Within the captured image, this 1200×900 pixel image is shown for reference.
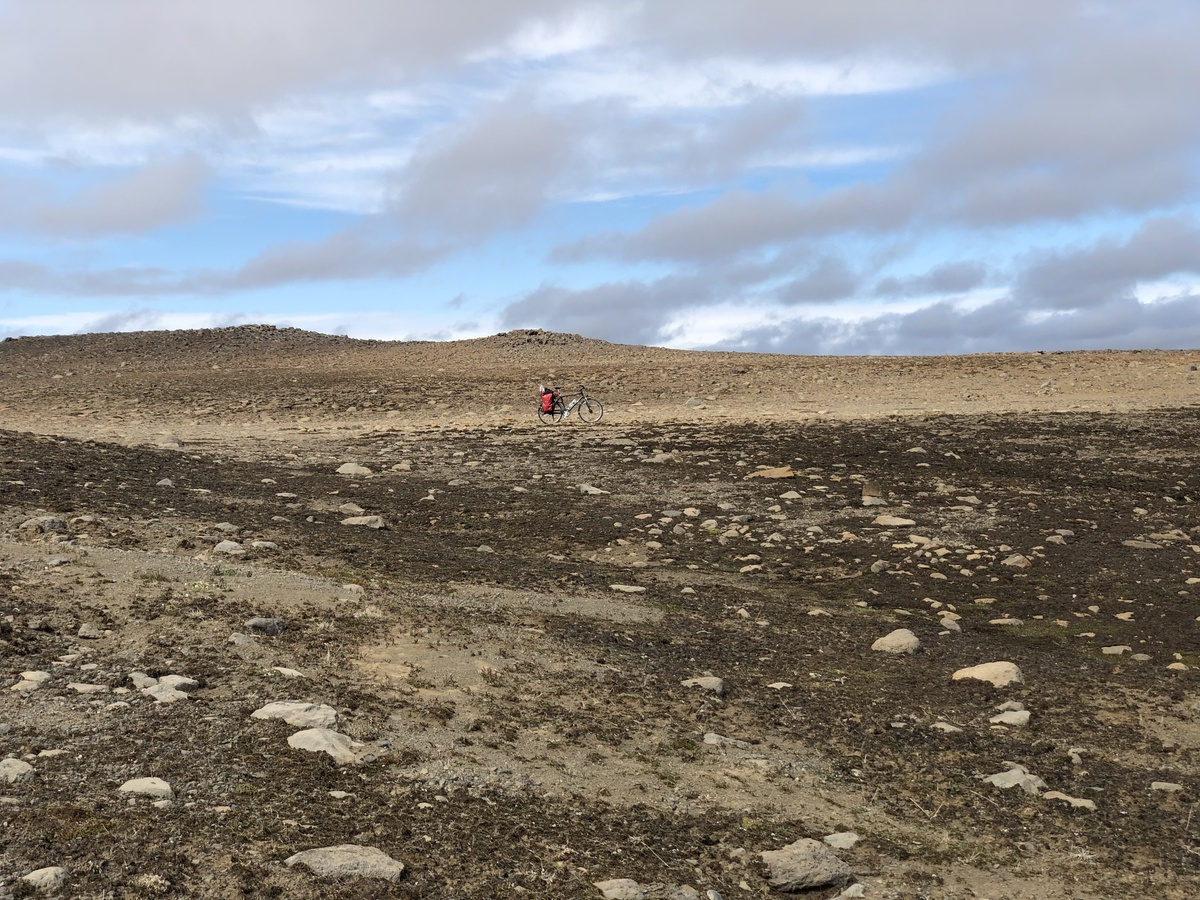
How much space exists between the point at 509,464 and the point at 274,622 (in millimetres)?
8823

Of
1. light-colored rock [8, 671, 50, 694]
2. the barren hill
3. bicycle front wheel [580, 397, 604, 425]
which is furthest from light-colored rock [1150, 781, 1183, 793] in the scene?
bicycle front wheel [580, 397, 604, 425]

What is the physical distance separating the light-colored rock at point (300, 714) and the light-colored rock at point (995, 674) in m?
4.38

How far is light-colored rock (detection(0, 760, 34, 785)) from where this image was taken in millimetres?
4410

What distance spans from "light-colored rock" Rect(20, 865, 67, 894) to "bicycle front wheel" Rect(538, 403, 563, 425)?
55.7 feet

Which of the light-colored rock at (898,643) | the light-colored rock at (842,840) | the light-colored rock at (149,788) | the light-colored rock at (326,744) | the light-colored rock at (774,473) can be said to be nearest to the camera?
the light-colored rock at (149,788)

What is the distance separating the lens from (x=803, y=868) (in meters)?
4.52

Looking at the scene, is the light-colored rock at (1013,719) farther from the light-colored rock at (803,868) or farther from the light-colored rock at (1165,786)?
the light-colored rock at (803,868)

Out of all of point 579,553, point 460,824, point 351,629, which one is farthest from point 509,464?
point 460,824

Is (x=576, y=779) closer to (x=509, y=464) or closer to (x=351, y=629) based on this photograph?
(x=351, y=629)

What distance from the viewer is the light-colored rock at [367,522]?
11195 mm

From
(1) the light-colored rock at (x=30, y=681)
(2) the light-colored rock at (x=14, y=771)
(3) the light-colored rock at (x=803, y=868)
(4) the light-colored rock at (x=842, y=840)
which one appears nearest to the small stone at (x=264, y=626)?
(1) the light-colored rock at (x=30, y=681)

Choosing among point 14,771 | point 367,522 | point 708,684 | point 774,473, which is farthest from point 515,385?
point 14,771

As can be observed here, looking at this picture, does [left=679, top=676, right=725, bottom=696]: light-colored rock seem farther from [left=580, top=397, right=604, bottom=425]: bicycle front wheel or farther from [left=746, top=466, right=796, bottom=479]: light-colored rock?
[left=580, top=397, right=604, bottom=425]: bicycle front wheel

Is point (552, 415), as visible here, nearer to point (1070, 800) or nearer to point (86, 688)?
point (86, 688)
